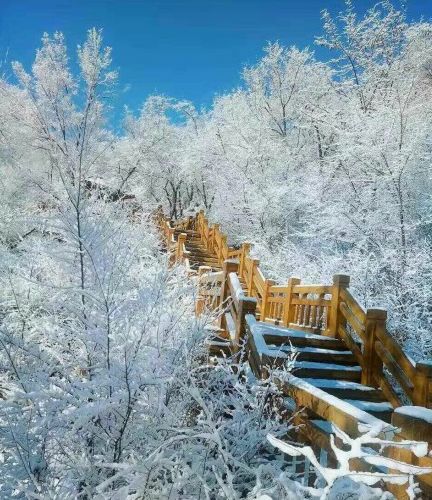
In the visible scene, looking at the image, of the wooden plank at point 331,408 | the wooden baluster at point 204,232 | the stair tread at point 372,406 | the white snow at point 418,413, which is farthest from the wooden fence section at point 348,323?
the wooden baluster at point 204,232

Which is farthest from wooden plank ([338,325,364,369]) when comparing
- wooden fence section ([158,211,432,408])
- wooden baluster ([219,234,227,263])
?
wooden baluster ([219,234,227,263])

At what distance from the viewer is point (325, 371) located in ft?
18.3

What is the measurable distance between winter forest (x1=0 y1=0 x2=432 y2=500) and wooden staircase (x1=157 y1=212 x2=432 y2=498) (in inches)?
13.2

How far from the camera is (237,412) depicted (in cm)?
388

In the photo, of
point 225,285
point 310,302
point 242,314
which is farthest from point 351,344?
point 225,285

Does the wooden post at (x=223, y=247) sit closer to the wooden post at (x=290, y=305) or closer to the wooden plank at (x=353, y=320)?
the wooden post at (x=290, y=305)

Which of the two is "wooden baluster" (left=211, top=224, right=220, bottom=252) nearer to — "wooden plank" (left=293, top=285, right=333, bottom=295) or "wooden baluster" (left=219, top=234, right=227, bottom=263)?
"wooden baluster" (left=219, top=234, right=227, bottom=263)

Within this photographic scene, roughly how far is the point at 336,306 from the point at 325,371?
1.42m

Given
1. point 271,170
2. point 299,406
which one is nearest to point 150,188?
point 271,170

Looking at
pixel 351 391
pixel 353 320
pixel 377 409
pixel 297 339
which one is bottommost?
pixel 377 409

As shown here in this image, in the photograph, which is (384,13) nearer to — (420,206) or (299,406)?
(420,206)

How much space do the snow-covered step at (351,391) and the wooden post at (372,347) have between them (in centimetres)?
22

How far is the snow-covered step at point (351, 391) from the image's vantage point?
201 inches

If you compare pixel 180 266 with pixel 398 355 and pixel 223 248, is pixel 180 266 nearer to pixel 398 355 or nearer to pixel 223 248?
pixel 398 355
